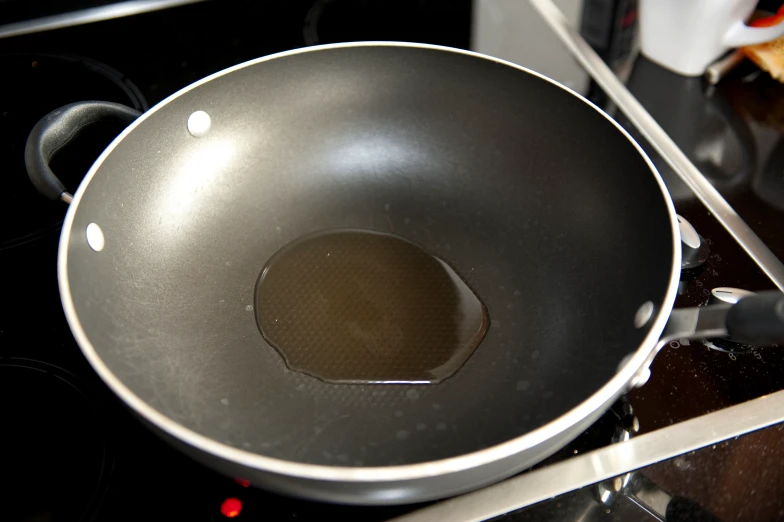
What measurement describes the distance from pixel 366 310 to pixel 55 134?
34 centimetres

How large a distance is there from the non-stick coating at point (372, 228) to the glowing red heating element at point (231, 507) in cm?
5

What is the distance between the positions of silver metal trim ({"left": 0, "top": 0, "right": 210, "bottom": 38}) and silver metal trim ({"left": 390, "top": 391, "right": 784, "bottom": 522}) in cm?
80

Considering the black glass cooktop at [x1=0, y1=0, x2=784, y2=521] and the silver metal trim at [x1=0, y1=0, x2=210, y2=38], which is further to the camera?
the silver metal trim at [x1=0, y1=0, x2=210, y2=38]

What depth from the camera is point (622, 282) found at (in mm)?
629

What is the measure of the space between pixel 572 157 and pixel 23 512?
1.96 ft

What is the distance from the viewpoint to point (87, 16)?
3.08 feet

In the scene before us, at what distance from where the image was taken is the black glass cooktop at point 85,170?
0.53 meters

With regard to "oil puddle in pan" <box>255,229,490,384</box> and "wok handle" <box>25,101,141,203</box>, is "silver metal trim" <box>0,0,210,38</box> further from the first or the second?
"oil puddle in pan" <box>255,229,490,384</box>

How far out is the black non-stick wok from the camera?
0.53m

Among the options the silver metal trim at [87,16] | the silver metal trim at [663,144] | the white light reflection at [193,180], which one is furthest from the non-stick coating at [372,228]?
the silver metal trim at [87,16]

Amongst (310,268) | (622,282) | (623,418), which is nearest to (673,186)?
(622,282)

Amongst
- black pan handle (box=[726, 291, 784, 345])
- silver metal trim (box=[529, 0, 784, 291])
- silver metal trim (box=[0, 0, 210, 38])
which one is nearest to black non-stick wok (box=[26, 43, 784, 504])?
black pan handle (box=[726, 291, 784, 345])

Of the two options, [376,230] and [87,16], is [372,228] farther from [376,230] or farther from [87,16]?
[87,16]

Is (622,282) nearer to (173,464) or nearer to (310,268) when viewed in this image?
(310,268)
